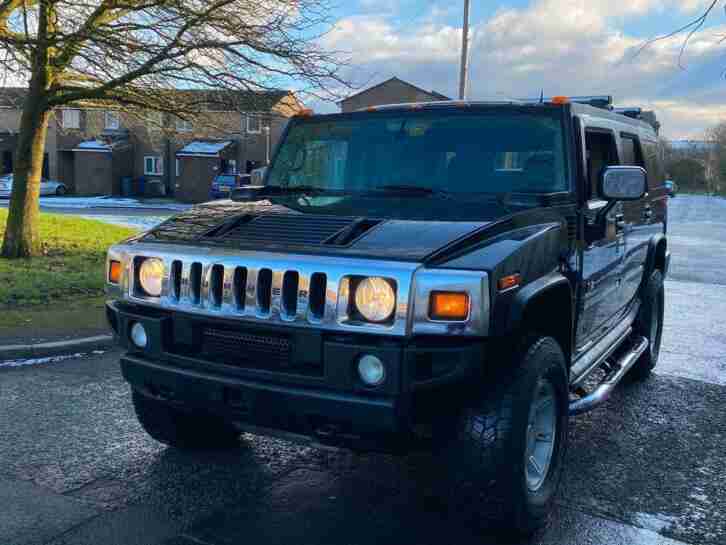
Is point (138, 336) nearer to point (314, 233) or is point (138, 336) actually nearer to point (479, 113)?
point (314, 233)

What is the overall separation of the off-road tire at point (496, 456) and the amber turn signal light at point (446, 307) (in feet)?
1.48

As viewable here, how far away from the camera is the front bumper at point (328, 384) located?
2.94 meters

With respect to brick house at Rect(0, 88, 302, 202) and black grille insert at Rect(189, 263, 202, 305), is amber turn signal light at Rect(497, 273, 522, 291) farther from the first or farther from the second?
brick house at Rect(0, 88, 302, 202)

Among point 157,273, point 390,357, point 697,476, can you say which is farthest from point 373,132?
point 697,476


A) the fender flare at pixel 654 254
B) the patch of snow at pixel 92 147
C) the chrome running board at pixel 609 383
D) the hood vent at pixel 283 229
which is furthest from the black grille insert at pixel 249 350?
→ the patch of snow at pixel 92 147

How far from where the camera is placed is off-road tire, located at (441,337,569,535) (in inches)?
123

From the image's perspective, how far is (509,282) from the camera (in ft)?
10.3

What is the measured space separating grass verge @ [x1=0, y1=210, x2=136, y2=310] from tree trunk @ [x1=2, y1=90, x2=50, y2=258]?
1.00ft

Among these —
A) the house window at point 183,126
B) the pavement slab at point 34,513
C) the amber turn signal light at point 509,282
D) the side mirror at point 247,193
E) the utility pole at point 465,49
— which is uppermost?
the utility pole at point 465,49

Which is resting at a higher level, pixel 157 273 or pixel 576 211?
pixel 576 211

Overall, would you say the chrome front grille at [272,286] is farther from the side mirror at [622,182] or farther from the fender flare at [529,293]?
the side mirror at [622,182]

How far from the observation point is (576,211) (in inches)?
160

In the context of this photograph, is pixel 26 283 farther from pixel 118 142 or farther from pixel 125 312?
pixel 118 142

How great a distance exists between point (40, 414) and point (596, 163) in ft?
13.5
